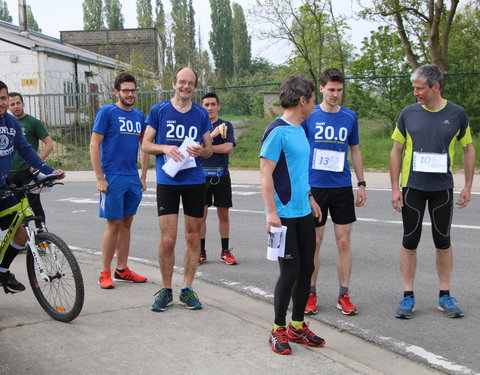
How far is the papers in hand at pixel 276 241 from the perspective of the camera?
413cm

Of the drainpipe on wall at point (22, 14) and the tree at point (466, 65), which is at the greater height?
the drainpipe on wall at point (22, 14)

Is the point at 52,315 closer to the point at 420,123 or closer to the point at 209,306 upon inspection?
the point at 209,306

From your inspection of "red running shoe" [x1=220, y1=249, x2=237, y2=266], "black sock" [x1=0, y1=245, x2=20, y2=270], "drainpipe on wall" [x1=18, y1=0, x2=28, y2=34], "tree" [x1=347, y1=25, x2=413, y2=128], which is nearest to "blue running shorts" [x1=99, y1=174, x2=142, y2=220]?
"black sock" [x1=0, y1=245, x2=20, y2=270]

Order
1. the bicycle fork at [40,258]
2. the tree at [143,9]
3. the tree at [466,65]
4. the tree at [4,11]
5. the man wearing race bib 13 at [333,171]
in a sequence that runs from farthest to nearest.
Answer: the tree at [4,11]
the tree at [143,9]
the tree at [466,65]
the man wearing race bib 13 at [333,171]
the bicycle fork at [40,258]

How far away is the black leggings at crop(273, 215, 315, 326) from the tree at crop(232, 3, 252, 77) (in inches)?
2890

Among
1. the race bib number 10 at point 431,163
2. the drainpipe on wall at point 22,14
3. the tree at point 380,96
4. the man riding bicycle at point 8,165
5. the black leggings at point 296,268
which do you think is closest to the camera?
the black leggings at point 296,268

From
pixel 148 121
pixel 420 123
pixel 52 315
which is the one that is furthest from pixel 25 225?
pixel 420 123

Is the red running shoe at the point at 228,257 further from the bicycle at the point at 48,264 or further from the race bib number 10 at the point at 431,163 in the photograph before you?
the race bib number 10 at the point at 431,163

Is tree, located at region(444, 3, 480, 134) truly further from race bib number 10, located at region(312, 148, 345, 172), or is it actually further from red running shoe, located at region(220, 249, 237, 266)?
race bib number 10, located at region(312, 148, 345, 172)

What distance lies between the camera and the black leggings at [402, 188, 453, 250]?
16.8 feet

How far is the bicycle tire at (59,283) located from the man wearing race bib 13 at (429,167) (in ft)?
8.52

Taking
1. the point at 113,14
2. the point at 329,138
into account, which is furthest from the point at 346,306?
the point at 113,14

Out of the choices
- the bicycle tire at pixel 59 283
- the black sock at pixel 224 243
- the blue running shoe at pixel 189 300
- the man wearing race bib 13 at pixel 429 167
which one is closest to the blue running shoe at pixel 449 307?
the man wearing race bib 13 at pixel 429 167

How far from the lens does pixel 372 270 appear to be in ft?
22.1
